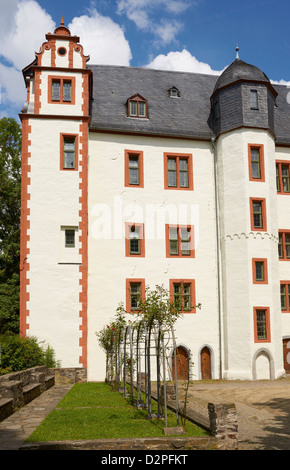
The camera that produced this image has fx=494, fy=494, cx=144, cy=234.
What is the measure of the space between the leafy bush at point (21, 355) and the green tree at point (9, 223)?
790 cm

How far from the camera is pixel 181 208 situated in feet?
81.6

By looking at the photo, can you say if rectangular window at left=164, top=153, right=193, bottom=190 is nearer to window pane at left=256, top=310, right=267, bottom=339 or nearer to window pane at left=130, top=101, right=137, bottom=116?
window pane at left=130, top=101, right=137, bottom=116

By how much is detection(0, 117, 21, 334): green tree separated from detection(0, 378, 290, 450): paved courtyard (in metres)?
11.1

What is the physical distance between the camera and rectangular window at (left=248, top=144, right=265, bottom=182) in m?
24.5

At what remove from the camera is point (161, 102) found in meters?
27.7

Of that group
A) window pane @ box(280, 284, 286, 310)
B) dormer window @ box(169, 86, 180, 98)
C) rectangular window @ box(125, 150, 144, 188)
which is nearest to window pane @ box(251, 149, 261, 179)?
rectangular window @ box(125, 150, 144, 188)

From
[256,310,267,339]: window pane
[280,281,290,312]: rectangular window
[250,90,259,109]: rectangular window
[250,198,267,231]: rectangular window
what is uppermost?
[250,90,259,109]: rectangular window

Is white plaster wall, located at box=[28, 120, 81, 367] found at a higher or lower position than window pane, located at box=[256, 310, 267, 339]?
higher

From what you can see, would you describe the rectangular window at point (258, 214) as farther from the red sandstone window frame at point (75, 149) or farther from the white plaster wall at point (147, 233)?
the red sandstone window frame at point (75, 149)

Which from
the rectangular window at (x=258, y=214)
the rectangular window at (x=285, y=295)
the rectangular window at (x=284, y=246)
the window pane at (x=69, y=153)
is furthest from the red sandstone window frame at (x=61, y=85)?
the rectangular window at (x=285, y=295)

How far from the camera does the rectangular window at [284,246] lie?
2591 cm

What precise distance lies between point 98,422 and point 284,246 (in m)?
17.9

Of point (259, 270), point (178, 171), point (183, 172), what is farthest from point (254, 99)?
point (259, 270)

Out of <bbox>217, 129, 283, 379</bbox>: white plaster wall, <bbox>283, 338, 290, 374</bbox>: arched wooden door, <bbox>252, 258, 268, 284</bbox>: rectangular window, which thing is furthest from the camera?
<bbox>283, 338, 290, 374</bbox>: arched wooden door
